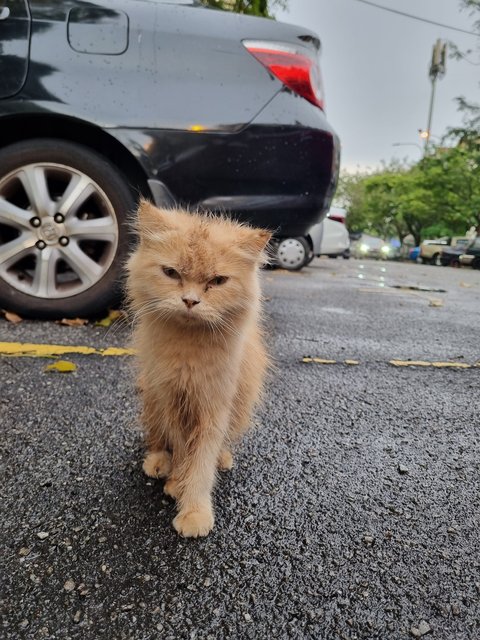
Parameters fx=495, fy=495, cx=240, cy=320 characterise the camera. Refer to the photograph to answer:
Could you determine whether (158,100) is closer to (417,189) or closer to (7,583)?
(7,583)

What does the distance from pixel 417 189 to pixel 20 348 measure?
126 ft

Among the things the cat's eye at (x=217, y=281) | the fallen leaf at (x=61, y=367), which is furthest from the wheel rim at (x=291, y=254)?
the cat's eye at (x=217, y=281)

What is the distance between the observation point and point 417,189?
37094 millimetres

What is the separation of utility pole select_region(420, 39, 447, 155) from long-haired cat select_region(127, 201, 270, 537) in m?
39.9

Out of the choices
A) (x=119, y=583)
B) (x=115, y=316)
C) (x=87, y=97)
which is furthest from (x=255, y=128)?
(x=119, y=583)

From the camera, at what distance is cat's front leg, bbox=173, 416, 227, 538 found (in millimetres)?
1427

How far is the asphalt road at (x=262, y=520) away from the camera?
1.13m

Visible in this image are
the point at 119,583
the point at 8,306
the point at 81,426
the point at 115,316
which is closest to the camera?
the point at 119,583

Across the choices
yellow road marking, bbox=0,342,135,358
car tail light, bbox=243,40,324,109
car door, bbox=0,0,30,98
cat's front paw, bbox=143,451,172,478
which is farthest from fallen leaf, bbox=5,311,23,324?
car tail light, bbox=243,40,324,109

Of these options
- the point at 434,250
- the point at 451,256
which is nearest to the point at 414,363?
the point at 451,256

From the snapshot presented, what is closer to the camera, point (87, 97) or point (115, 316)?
point (87, 97)

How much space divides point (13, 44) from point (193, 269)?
261 cm

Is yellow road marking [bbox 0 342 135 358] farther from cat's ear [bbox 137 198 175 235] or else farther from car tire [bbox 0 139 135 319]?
cat's ear [bbox 137 198 175 235]

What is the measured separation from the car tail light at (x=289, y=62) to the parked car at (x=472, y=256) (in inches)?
874
